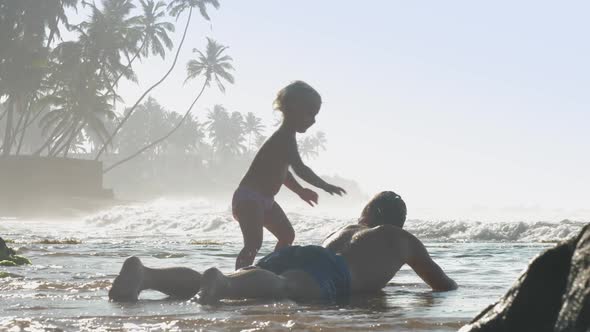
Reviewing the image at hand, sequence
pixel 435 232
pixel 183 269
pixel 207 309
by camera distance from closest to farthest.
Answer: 1. pixel 207 309
2. pixel 183 269
3. pixel 435 232

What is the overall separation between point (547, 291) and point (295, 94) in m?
3.81

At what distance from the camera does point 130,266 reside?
12.2ft

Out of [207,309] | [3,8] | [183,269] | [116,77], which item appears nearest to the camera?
[207,309]

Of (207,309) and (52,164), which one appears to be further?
(52,164)

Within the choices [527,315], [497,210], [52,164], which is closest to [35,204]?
[52,164]

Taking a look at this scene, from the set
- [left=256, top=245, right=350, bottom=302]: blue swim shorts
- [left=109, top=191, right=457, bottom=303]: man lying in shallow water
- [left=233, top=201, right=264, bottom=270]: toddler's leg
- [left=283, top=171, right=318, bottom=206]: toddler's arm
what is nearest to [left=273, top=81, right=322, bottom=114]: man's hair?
[left=283, top=171, right=318, bottom=206]: toddler's arm

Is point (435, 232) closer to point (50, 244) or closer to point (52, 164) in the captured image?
point (50, 244)

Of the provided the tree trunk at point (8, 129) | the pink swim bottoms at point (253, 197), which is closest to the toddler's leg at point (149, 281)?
the pink swim bottoms at point (253, 197)

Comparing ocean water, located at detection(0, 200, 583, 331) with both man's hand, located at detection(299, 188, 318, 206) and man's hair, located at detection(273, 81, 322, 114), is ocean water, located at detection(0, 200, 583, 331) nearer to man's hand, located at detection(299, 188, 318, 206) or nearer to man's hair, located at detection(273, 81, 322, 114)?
man's hand, located at detection(299, 188, 318, 206)

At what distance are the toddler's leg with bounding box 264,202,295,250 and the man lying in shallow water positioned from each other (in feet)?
3.03

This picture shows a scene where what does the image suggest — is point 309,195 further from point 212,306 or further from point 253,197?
point 212,306

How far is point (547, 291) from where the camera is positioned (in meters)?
1.28

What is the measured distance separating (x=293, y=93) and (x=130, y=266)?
6.01 feet

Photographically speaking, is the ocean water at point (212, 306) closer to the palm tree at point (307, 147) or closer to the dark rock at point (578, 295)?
the dark rock at point (578, 295)
